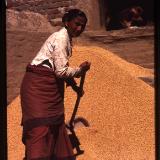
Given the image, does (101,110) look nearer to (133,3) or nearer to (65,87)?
(65,87)

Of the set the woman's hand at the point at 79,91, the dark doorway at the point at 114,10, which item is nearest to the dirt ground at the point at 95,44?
the dark doorway at the point at 114,10

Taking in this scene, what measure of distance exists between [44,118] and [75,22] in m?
0.65

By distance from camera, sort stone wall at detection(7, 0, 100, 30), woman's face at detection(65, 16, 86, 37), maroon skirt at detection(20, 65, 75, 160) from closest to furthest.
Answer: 1. maroon skirt at detection(20, 65, 75, 160)
2. woman's face at detection(65, 16, 86, 37)
3. stone wall at detection(7, 0, 100, 30)

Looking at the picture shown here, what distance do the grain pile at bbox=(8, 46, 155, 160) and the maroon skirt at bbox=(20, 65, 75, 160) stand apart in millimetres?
99

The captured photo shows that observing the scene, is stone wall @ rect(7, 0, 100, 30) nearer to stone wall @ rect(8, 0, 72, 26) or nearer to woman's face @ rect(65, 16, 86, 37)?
stone wall @ rect(8, 0, 72, 26)

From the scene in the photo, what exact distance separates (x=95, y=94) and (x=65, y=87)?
0.24 m

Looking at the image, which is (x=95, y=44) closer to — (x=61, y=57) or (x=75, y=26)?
(x=75, y=26)

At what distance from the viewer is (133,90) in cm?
595

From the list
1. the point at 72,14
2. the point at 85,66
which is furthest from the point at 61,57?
the point at 72,14

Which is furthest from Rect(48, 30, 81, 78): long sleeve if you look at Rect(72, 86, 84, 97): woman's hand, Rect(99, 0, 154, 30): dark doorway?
Rect(99, 0, 154, 30): dark doorway

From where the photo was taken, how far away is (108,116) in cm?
589

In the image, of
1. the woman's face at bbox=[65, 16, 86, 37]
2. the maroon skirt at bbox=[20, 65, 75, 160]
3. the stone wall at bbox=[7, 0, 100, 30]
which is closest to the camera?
the maroon skirt at bbox=[20, 65, 75, 160]

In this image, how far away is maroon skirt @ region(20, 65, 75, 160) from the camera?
222 inches
